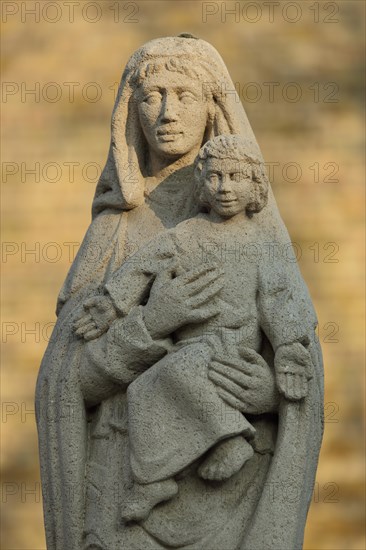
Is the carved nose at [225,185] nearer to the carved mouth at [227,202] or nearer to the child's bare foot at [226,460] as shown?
the carved mouth at [227,202]

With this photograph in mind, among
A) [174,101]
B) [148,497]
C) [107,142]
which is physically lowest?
[148,497]

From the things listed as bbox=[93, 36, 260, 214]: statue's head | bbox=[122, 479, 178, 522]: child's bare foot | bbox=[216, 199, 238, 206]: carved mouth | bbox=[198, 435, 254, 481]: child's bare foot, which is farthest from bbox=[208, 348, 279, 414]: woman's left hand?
bbox=[93, 36, 260, 214]: statue's head

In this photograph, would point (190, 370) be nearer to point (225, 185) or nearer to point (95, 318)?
point (95, 318)

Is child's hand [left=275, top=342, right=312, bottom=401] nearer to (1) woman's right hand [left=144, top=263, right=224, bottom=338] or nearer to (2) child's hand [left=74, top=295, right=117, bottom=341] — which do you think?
(1) woman's right hand [left=144, top=263, right=224, bottom=338]

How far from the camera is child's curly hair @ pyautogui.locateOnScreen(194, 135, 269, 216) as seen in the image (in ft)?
24.7

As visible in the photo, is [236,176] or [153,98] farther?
[153,98]

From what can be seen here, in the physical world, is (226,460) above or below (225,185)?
below

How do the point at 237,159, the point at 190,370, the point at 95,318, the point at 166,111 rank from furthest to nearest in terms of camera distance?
the point at 166,111, the point at 95,318, the point at 237,159, the point at 190,370

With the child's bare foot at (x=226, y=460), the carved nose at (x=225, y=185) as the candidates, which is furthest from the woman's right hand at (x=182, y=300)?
the child's bare foot at (x=226, y=460)

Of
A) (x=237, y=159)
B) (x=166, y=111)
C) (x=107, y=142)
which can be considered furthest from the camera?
(x=107, y=142)

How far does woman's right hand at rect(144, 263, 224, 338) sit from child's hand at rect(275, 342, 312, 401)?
31cm

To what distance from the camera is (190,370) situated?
24.4 ft

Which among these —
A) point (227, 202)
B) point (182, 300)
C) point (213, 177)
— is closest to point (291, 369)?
point (182, 300)

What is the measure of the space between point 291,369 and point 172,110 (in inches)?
45.2
